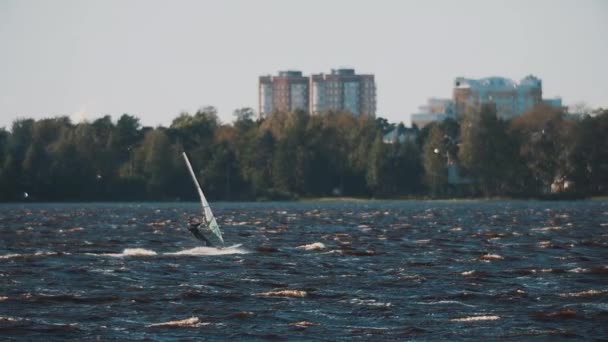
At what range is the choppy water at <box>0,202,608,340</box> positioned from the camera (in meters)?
43.1

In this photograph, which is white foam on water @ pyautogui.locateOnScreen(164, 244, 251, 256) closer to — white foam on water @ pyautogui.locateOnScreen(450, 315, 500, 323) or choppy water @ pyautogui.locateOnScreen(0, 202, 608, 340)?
choppy water @ pyautogui.locateOnScreen(0, 202, 608, 340)

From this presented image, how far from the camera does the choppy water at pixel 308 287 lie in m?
43.1

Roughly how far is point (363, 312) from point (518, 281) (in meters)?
12.5

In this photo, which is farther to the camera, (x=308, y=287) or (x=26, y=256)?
(x=26, y=256)

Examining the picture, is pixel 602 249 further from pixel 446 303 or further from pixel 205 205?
pixel 446 303

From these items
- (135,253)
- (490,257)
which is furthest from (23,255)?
(490,257)

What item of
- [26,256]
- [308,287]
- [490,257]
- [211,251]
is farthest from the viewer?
[211,251]

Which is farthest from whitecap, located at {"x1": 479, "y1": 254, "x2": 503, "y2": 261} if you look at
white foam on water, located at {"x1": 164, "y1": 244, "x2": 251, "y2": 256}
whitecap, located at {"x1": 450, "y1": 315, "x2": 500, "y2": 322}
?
whitecap, located at {"x1": 450, "y1": 315, "x2": 500, "y2": 322}

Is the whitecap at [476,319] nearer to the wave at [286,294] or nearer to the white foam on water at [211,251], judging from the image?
the wave at [286,294]

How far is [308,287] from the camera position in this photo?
55.1m

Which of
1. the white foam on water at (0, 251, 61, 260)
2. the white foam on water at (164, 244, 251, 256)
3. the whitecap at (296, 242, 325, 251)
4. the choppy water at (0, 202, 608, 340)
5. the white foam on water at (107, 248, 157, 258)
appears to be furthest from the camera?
the whitecap at (296, 242, 325, 251)

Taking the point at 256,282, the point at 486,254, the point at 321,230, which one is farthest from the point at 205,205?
the point at 321,230

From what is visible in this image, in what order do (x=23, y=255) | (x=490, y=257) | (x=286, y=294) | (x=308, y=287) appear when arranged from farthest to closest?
1. (x=23, y=255)
2. (x=490, y=257)
3. (x=308, y=287)
4. (x=286, y=294)

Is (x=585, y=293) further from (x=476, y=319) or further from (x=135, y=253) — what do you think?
(x=135, y=253)
